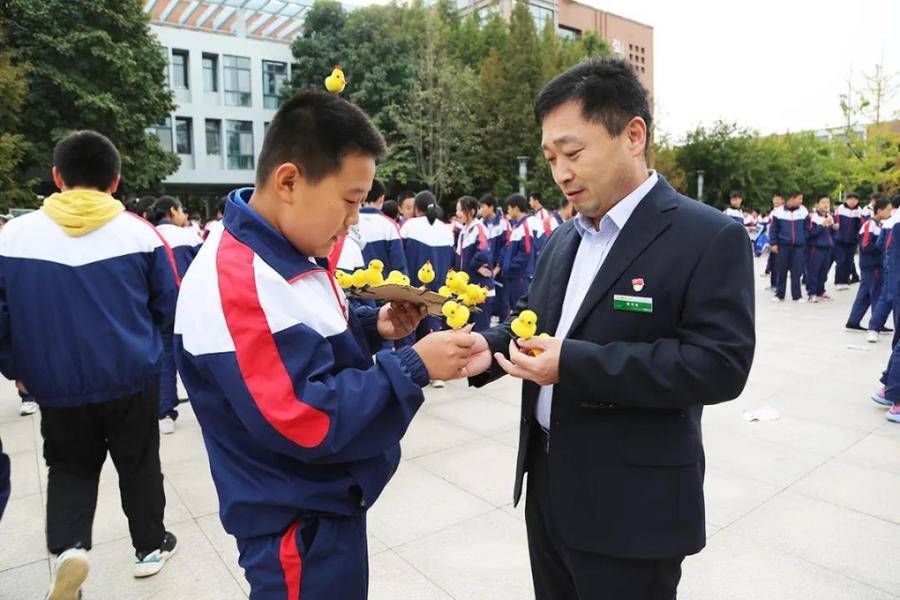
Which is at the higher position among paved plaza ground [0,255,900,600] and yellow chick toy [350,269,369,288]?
yellow chick toy [350,269,369,288]

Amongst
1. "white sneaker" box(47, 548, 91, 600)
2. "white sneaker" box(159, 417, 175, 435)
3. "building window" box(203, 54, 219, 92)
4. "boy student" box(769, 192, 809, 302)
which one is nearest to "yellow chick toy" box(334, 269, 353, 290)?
"white sneaker" box(47, 548, 91, 600)

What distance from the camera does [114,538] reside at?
333 cm

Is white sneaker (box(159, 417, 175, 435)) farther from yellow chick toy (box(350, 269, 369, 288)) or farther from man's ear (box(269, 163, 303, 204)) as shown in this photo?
man's ear (box(269, 163, 303, 204))

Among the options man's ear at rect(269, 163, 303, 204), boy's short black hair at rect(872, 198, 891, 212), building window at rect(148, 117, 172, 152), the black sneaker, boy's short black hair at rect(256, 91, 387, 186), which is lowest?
the black sneaker

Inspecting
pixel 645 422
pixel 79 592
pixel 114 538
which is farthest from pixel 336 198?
pixel 114 538

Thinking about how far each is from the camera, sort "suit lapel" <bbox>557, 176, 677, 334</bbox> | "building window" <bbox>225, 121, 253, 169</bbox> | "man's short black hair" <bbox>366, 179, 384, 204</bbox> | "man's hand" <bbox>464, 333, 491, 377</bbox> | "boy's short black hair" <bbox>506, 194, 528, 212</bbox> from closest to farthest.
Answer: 1. "suit lapel" <bbox>557, 176, 677, 334</bbox>
2. "man's hand" <bbox>464, 333, 491, 377</bbox>
3. "man's short black hair" <bbox>366, 179, 384, 204</bbox>
4. "boy's short black hair" <bbox>506, 194, 528, 212</bbox>
5. "building window" <bbox>225, 121, 253, 169</bbox>

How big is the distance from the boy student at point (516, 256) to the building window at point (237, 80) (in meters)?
24.1

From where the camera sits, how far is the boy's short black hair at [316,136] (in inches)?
58.0

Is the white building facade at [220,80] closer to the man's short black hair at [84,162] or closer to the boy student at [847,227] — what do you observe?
the boy student at [847,227]

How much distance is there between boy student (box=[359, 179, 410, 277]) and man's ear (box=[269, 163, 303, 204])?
4.70 metres

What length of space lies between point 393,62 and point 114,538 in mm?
26030

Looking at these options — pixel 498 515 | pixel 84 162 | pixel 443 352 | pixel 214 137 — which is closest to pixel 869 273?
pixel 498 515

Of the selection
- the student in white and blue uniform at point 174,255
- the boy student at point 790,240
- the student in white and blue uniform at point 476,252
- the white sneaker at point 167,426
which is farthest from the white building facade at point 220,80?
the white sneaker at point 167,426

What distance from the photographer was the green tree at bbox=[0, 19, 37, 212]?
17297 mm
